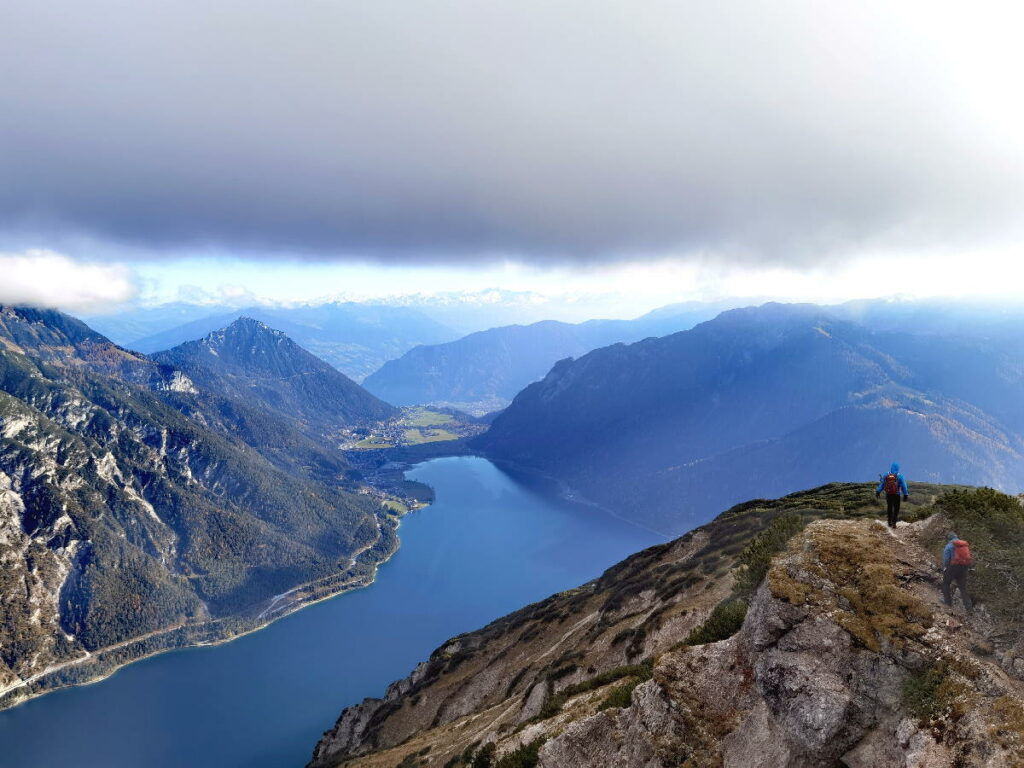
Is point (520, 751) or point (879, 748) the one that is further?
point (520, 751)

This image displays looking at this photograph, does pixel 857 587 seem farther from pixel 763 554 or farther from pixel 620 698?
pixel 620 698

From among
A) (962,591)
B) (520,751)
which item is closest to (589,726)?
(520,751)

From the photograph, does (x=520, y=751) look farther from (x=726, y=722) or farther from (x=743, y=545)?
(x=743, y=545)

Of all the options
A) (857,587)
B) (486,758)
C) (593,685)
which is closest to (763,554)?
(857,587)

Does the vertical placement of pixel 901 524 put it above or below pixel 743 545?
above

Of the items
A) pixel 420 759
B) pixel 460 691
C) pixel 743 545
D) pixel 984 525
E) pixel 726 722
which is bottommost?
pixel 460 691

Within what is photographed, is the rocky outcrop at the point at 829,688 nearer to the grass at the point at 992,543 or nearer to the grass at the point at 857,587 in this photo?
the grass at the point at 857,587

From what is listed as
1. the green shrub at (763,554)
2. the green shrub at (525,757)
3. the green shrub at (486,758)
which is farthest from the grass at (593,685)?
the green shrub at (763,554)
